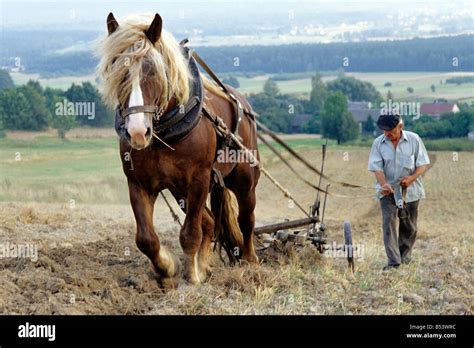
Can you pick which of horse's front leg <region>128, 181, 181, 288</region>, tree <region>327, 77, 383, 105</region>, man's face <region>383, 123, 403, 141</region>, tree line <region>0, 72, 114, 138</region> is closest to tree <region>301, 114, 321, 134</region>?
tree <region>327, 77, 383, 105</region>

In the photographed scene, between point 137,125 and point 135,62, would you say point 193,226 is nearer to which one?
point 137,125

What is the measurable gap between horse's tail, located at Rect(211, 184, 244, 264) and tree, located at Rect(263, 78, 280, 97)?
1814 inches

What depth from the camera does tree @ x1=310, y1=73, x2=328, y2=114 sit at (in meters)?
53.7

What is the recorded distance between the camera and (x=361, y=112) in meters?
48.4

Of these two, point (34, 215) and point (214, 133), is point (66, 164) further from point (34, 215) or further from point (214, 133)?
point (214, 133)

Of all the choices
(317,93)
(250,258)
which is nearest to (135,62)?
(250,258)

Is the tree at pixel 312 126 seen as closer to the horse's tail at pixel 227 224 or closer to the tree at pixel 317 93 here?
the tree at pixel 317 93

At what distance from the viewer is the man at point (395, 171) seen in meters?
7.91

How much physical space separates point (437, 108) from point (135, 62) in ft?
136

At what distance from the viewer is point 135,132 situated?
5629 millimetres

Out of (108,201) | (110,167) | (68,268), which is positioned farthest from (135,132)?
(110,167)

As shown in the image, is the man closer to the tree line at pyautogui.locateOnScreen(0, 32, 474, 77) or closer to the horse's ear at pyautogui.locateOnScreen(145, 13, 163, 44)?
the horse's ear at pyautogui.locateOnScreen(145, 13, 163, 44)
